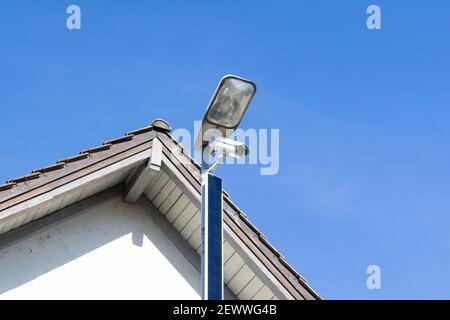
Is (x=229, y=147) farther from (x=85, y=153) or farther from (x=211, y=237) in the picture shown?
(x=85, y=153)

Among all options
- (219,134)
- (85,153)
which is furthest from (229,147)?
(85,153)

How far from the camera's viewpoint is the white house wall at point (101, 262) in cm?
904

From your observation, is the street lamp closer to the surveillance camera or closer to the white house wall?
the surveillance camera

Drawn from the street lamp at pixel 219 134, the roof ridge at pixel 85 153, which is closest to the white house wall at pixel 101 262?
the roof ridge at pixel 85 153

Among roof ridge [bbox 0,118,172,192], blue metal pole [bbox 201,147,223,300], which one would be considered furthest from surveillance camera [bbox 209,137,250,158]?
roof ridge [bbox 0,118,172,192]

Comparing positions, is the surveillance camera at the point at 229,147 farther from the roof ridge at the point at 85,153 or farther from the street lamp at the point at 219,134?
the roof ridge at the point at 85,153

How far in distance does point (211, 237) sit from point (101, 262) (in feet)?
13.1

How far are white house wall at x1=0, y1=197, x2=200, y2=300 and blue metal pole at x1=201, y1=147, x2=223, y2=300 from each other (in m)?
3.66

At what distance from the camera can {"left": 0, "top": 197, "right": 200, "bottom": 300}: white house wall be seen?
9.04 meters

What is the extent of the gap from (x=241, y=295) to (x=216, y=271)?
4709 mm

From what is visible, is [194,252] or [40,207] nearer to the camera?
[40,207]
